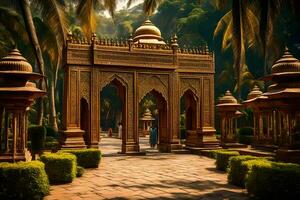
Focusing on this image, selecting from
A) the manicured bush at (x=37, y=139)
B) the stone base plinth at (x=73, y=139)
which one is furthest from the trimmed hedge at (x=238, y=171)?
the manicured bush at (x=37, y=139)

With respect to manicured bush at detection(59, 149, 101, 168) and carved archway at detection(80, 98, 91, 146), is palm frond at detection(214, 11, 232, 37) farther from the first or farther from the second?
manicured bush at detection(59, 149, 101, 168)

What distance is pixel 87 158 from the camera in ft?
44.1

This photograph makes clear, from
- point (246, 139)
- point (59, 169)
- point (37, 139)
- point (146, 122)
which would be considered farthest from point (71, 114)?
point (146, 122)

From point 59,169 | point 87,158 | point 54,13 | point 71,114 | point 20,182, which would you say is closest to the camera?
point 20,182

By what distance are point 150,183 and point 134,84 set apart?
8751mm

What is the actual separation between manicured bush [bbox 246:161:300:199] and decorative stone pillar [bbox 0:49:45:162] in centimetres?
583

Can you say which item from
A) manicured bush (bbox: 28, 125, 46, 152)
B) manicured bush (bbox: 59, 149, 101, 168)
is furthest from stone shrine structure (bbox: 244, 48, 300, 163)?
manicured bush (bbox: 28, 125, 46, 152)

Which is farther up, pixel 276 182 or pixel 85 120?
pixel 85 120

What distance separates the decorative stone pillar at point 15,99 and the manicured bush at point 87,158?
3469 millimetres

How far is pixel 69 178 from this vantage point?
10.4 metres

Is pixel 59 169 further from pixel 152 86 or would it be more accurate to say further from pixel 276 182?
pixel 152 86

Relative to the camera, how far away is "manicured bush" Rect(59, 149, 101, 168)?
13305 millimetres

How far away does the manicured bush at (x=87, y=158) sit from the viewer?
13305 millimetres

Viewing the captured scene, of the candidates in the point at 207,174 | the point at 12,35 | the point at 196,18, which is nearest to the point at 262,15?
the point at 207,174
